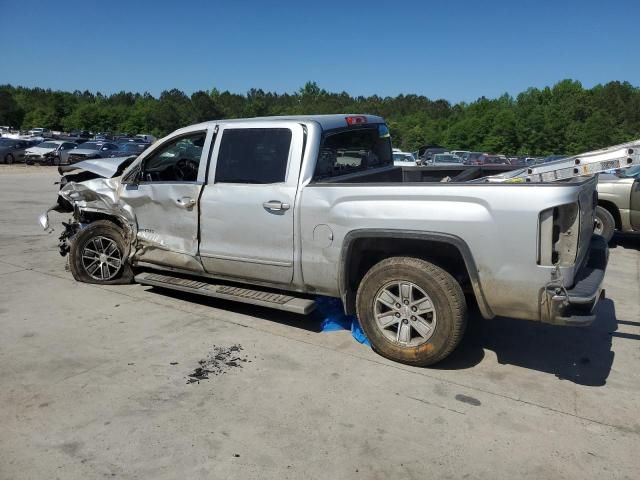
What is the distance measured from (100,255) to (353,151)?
10.3 feet

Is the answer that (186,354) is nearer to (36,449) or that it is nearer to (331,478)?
(36,449)

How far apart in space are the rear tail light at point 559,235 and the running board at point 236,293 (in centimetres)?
194

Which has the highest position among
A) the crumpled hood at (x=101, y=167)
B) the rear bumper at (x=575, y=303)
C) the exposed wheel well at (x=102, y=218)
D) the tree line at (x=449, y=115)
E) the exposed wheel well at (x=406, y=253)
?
the tree line at (x=449, y=115)

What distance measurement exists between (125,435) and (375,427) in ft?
4.97

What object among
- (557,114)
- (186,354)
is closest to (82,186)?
(186,354)

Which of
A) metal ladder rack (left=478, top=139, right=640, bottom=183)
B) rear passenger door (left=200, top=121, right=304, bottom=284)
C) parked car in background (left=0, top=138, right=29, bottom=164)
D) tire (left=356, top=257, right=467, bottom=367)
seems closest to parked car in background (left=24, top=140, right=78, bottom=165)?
parked car in background (left=0, top=138, right=29, bottom=164)

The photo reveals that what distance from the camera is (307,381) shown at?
154 inches

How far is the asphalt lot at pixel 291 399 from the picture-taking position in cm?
297

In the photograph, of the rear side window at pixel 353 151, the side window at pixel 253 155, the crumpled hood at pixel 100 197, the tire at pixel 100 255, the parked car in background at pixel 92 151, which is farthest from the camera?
the parked car in background at pixel 92 151

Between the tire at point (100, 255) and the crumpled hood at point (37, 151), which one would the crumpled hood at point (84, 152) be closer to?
the crumpled hood at point (37, 151)

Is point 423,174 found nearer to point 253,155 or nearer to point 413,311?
point 253,155

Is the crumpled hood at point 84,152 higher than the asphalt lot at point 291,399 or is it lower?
higher

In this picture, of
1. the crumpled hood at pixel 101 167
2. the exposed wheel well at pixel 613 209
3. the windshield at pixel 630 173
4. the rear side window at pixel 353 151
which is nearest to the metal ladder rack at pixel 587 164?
the rear side window at pixel 353 151

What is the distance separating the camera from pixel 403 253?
4250 millimetres
